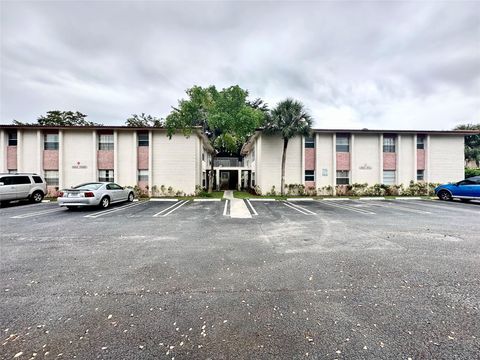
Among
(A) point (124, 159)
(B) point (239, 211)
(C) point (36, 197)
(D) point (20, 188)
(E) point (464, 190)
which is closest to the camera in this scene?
(B) point (239, 211)

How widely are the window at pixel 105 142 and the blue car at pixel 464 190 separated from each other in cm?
2673

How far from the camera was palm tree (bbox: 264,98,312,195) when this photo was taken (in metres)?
17.5

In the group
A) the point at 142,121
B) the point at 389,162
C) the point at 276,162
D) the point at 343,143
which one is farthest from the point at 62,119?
the point at 389,162

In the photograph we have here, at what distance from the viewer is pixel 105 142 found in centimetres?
1861

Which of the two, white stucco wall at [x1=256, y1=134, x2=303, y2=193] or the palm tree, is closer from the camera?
the palm tree

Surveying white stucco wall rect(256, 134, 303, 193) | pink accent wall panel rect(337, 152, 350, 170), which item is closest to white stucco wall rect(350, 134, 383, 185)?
pink accent wall panel rect(337, 152, 350, 170)

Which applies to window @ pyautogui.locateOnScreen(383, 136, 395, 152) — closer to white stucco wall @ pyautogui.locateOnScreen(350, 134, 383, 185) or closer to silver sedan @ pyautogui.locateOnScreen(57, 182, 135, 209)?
white stucco wall @ pyautogui.locateOnScreen(350, 134, 383, 185)

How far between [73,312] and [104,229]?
484cm

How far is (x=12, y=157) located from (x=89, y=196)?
1410 cm

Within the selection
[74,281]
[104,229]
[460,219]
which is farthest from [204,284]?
[460,219]

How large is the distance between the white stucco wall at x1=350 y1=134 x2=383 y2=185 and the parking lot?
15061mm

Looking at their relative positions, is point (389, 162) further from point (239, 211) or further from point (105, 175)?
point (105, 175)

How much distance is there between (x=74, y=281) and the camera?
3.49 metres

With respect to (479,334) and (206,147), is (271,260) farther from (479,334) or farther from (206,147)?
(206,147)
